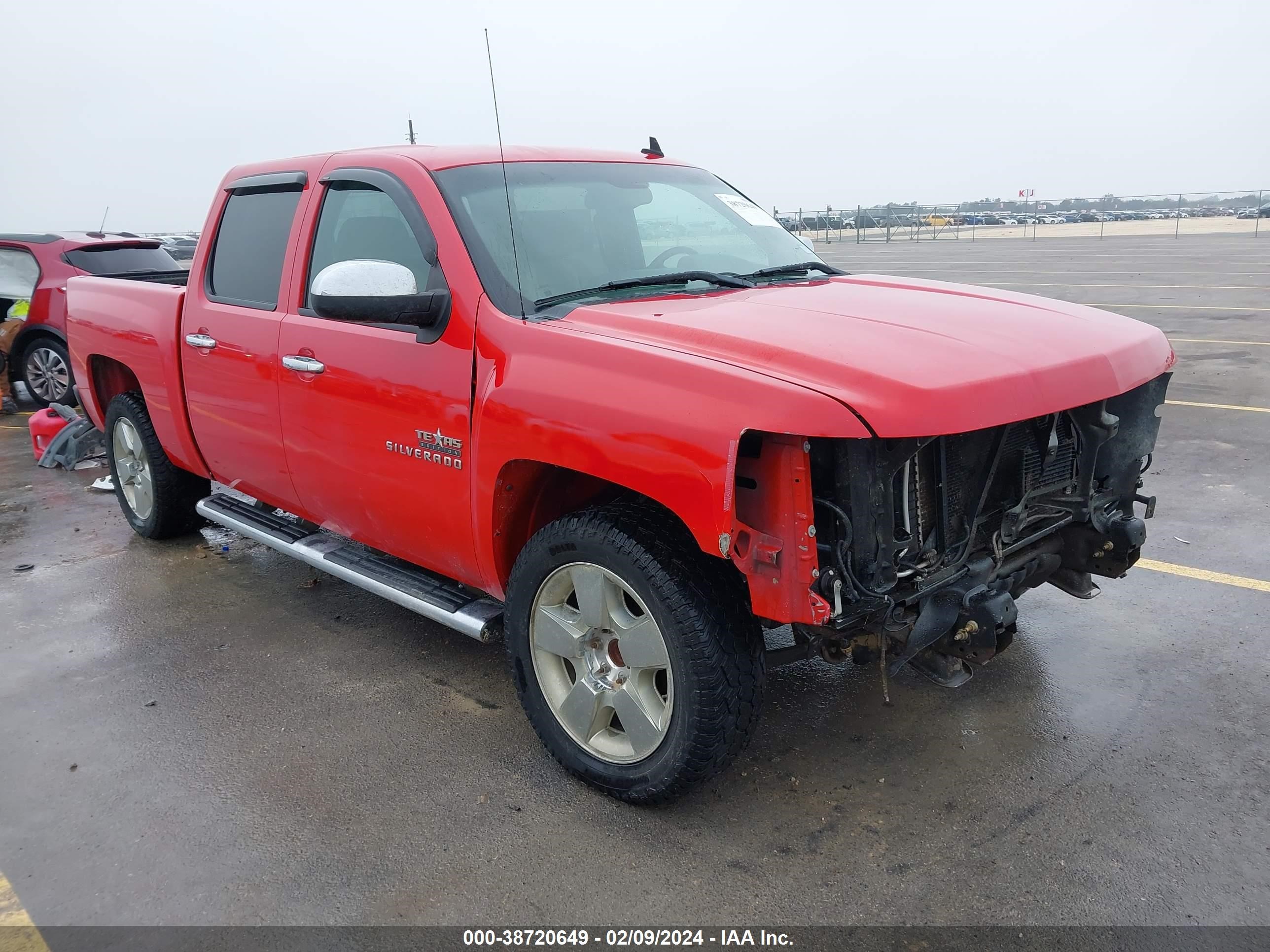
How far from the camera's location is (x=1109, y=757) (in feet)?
10.7

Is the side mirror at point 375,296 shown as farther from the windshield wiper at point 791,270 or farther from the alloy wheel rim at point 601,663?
the windshield wiper at point 791,270

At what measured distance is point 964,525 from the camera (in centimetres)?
294

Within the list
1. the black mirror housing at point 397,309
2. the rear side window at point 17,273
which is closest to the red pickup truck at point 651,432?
the black mirror housing at point 397,309

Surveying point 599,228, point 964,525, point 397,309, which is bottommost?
point 964,525

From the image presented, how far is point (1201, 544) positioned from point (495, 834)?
393 cm

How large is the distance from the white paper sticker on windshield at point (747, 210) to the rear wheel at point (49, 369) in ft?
25.0

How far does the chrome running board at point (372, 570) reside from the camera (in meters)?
3.47

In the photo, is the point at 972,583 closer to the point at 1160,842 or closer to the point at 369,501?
the point at 1160,842

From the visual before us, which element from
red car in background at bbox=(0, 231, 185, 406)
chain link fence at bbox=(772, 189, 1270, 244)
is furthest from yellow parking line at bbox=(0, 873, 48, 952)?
chain link fence at bbox=(772, 189, 1270, 244)

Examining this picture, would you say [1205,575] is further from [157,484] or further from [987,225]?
[987,225]

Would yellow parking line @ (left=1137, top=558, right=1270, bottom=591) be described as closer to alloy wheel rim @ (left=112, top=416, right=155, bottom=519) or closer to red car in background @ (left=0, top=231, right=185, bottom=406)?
alloy wheel rim @ (left=112, top=416, right=155, bottom=519)

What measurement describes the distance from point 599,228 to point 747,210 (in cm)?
92

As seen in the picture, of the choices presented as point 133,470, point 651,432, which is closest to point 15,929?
point 651,432

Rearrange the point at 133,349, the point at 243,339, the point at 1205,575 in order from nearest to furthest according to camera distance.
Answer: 1. the point at 243,339
2. the point at 1205,575
3. the point at 133,349
